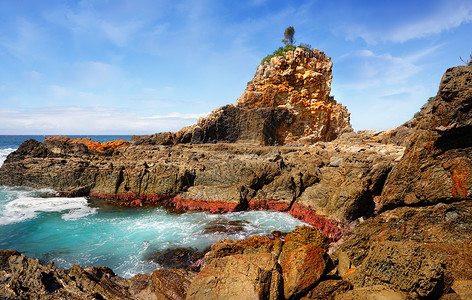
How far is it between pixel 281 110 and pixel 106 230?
25544 mm

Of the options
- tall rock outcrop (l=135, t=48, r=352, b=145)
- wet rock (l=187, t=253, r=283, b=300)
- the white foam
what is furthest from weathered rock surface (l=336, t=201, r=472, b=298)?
tall rock outcrop (l=135, t=48, r=352, b=145)

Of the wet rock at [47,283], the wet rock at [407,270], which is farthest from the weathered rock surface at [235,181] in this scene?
the wet rock at [47,283]

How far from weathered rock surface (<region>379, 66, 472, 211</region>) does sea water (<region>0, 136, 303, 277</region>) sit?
6443 mm

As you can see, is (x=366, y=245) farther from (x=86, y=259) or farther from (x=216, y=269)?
(x=86, y=259)

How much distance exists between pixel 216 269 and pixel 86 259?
730 centimetres

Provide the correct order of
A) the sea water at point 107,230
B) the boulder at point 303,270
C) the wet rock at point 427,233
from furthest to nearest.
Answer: the sea water at point 107,230 → the wet rock at point 427,233 → the boulder at point 303,270

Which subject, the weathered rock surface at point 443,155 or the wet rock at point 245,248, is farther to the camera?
the wet rock at point 245,248

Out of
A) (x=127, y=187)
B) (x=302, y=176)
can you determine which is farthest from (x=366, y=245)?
(x=127, y=187)

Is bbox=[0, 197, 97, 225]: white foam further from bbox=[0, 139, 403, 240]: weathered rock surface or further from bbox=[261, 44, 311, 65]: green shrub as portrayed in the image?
bbox=[261, 44, 311, 65]: green shrub

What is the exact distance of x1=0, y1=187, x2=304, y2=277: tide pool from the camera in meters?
9.37

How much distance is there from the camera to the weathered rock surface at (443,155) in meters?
5.30

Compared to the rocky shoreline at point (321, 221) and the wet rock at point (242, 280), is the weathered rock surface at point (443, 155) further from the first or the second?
the wet rock at point (242, 280)

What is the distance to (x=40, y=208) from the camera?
1451cm

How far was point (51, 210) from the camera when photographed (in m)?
14.3
